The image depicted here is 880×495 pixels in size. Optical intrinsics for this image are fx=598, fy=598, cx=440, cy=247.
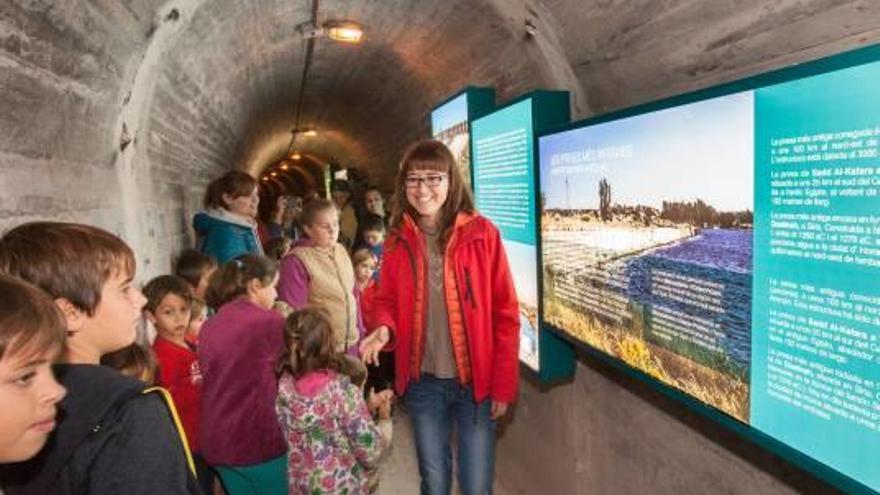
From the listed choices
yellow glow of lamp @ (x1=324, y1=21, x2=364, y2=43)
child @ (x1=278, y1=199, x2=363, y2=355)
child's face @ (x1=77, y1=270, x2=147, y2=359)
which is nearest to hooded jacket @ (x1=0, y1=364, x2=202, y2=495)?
child's face @ (x1=77, y1=270, x2=147, y2=359)

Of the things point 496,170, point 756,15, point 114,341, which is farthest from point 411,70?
point 114,341

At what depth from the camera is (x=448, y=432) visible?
3.11m

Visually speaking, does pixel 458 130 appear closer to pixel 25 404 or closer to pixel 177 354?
pixel 177 354

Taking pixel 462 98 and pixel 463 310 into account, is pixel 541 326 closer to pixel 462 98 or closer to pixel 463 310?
pixel 463 310

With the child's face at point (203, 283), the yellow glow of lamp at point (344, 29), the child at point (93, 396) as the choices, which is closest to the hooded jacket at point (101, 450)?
the child at point (93, 396)

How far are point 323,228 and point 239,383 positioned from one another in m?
1.60

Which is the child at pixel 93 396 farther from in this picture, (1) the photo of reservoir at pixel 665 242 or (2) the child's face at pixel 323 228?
(2) the child's face at pixel 323 228

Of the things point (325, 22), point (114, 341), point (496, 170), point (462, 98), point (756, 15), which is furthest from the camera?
point (325, 22)

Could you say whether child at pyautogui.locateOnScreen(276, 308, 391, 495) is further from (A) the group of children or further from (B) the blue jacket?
(B) the blue jacket

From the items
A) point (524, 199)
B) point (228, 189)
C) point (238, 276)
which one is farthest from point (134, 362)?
point (228, 189)

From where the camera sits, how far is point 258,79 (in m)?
8.12

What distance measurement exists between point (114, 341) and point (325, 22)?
5630 millimetres

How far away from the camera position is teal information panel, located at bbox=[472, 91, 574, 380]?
3.36 metres

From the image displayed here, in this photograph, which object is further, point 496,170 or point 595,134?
point 496,170
